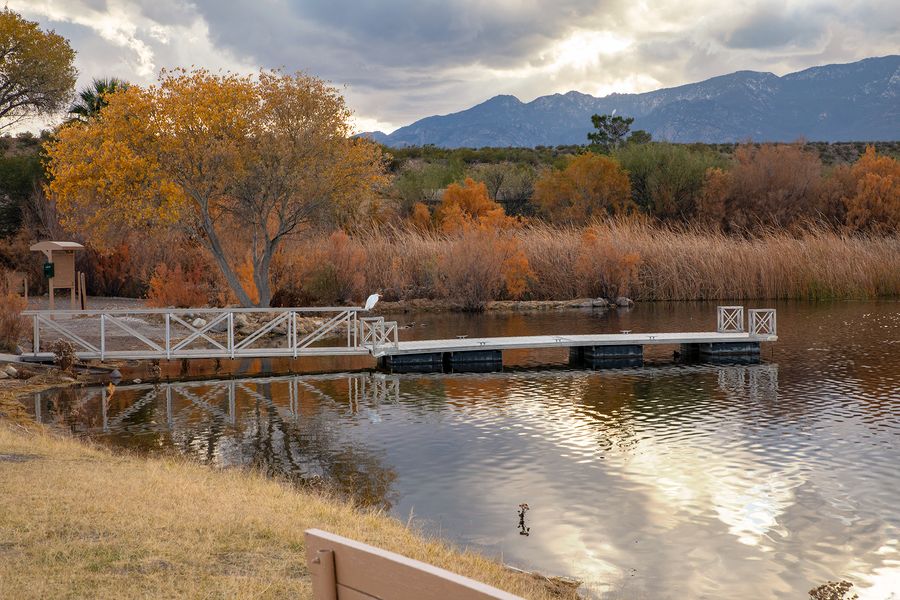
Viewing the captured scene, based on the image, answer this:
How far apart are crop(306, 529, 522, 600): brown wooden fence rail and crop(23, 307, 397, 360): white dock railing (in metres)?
16.6

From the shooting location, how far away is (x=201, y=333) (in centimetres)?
1909

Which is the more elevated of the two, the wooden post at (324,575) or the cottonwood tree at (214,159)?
the cottonwood tree at (214,159)

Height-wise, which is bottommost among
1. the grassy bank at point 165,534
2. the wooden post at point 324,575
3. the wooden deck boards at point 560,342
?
the grassy bank at point 165,534

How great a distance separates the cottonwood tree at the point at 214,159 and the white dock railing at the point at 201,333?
2.26 m

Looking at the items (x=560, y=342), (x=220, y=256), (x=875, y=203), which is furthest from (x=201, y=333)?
(x=875, y=203)

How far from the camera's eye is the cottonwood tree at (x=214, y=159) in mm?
21984

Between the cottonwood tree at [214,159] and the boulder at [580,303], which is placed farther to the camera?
the boulder at [580,303]

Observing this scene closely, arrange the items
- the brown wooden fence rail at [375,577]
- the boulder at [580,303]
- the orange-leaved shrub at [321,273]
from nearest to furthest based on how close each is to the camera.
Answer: the brown wooden fence rail at [375,577], the orange-leaved shrub at [321,273], the boulder at [580,303]

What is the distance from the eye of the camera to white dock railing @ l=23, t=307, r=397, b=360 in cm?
1936

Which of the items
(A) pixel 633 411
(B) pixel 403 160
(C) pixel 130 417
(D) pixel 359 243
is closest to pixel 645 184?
(D) pixel 359 243

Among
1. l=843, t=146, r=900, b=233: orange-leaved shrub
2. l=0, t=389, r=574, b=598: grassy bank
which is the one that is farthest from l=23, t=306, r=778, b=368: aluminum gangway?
l=843, t=146, r=900, b=233: orange-leaved shrub

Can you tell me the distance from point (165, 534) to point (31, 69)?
39001 millimetres

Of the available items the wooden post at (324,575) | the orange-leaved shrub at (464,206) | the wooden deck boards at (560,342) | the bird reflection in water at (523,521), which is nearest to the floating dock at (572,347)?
the wooden deck boards at (560,342)

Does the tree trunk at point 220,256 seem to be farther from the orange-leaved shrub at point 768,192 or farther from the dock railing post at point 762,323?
the orange-leaved shrub at point 768,192
